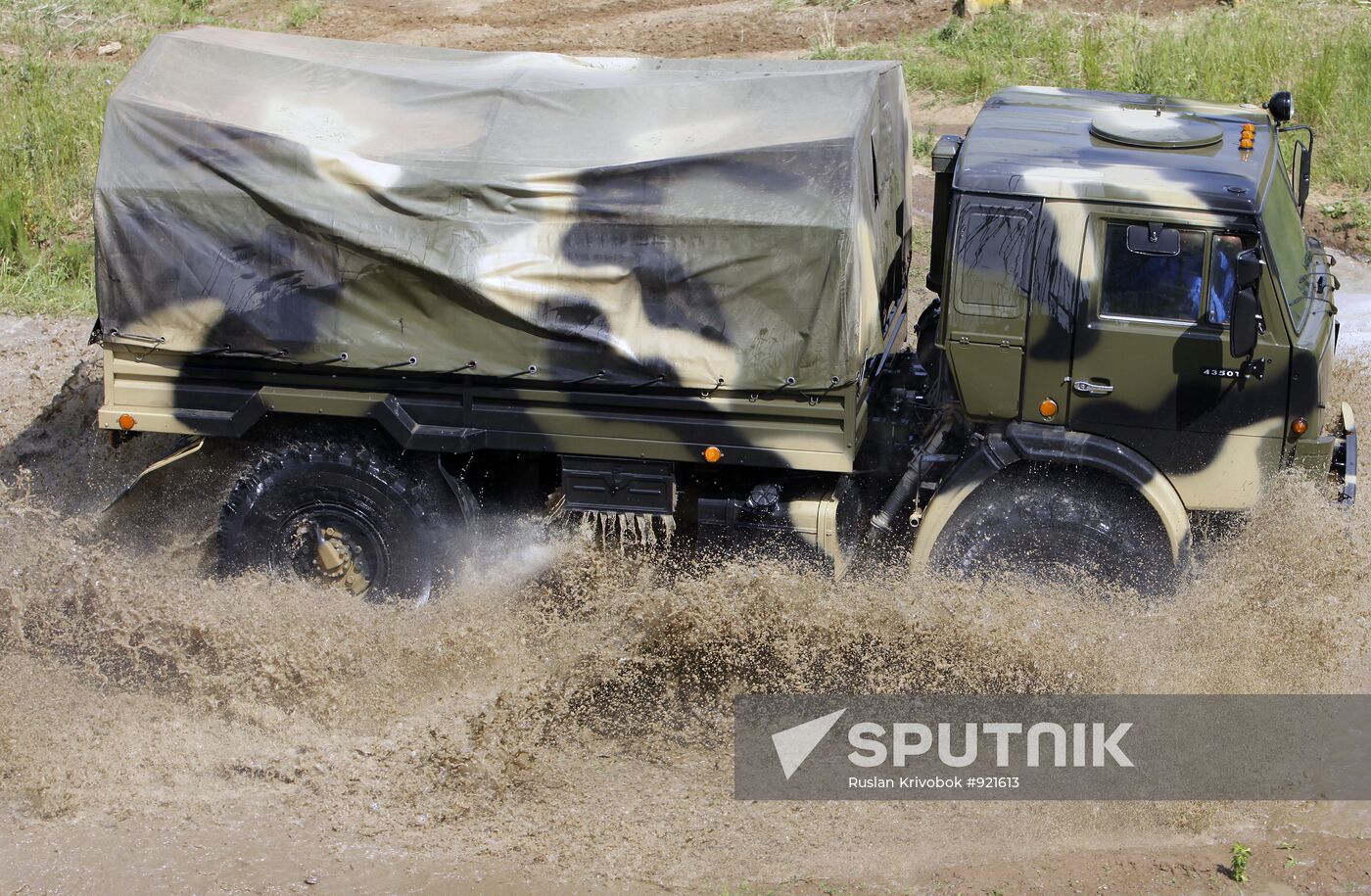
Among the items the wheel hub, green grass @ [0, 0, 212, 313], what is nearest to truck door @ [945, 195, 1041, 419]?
the wheel hub

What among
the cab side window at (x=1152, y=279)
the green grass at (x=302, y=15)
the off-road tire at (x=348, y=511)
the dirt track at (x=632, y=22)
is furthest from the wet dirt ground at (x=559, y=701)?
the green grass at (x=302, y=15)

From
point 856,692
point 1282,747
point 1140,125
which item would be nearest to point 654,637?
point 856,692

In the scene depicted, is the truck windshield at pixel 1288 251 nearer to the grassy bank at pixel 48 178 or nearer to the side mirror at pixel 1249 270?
A: the side mirror at pixel 1249 270

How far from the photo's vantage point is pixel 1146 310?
4965mm

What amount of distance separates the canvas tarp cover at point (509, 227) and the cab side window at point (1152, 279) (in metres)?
0.89

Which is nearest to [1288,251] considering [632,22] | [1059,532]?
[1059,532]

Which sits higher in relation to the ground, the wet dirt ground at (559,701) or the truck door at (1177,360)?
the truck door at (1177,360)

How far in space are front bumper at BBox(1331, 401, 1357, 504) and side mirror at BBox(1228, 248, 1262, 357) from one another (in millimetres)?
788

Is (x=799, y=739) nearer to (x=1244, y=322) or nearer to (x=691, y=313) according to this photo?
(x=691, y=313)

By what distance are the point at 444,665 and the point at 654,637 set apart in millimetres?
850

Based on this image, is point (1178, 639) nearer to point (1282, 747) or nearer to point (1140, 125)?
point (1282, 747)

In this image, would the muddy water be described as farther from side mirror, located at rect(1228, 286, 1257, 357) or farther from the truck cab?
side mirror, located at rect(1228, 286, 1257, 357)

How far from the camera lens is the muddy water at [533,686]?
4.57m

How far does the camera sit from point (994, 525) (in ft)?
17.5
